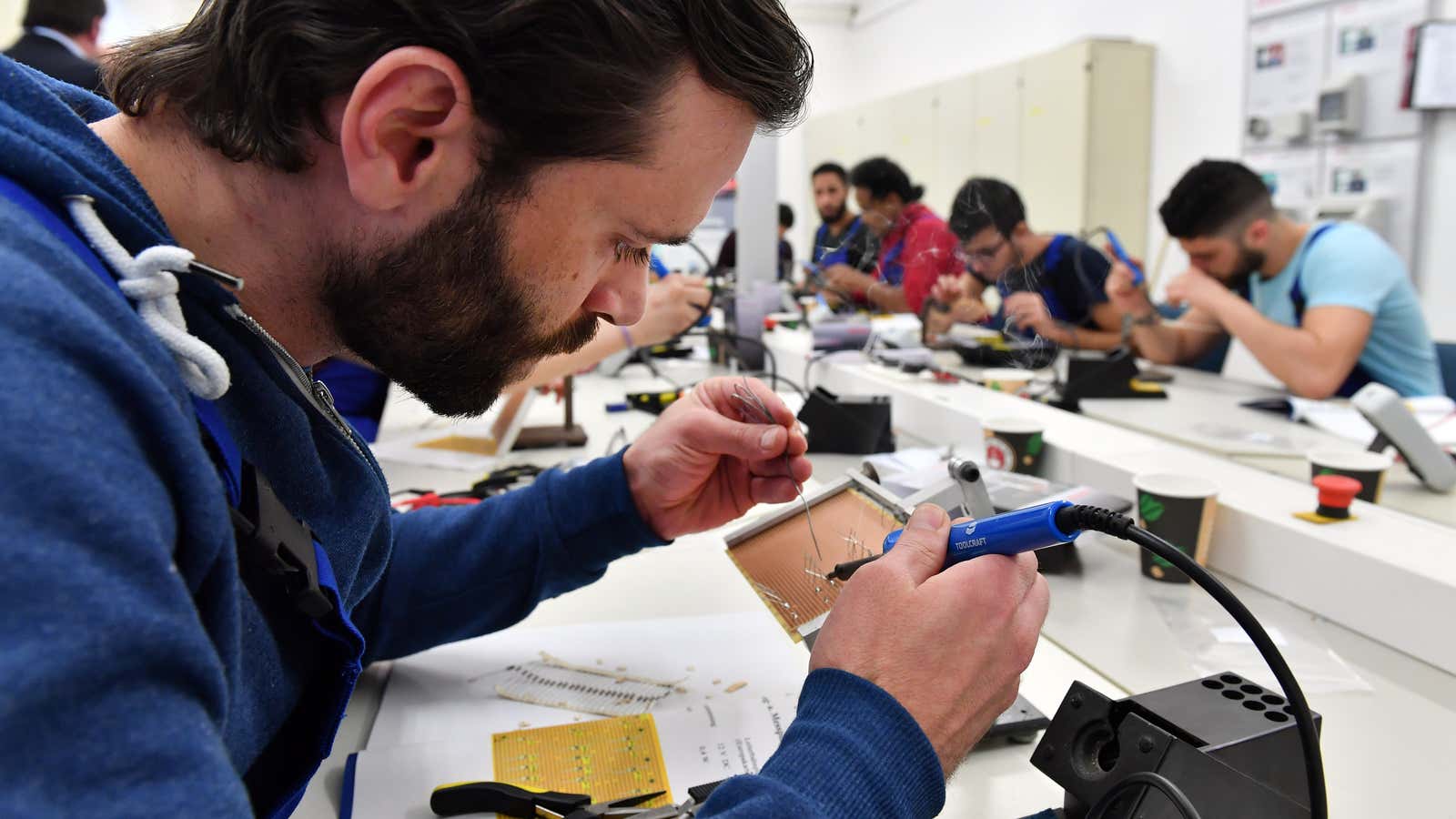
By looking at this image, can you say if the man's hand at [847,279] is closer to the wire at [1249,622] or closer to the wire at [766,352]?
the wire at [766,352]

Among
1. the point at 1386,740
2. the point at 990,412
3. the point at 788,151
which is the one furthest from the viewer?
the point at 788,151

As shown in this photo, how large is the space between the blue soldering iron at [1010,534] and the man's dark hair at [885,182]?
9.69 feet

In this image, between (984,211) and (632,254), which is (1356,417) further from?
(632,254)

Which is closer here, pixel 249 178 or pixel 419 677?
pixel 249 178

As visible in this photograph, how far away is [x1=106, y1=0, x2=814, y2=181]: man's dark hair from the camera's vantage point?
594mm

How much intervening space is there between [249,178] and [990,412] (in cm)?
141

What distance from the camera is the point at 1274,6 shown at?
4.05 m

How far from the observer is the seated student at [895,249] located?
285cm

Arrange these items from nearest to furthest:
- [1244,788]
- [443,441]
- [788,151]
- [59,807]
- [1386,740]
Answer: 1. [59,807]
2. [1244,788]
3. [1386,740]
4. [443,441]
5. [788,151]

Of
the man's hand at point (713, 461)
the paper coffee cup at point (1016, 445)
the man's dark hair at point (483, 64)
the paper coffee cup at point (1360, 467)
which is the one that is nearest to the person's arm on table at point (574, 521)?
the man's hand at point (713, 461)

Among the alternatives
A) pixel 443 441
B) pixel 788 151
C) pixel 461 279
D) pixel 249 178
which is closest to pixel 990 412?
pixel 443 441

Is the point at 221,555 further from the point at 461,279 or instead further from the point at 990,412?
the point at 990,412

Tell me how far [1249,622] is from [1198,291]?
2.27m

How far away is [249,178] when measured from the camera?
2.06 ft
